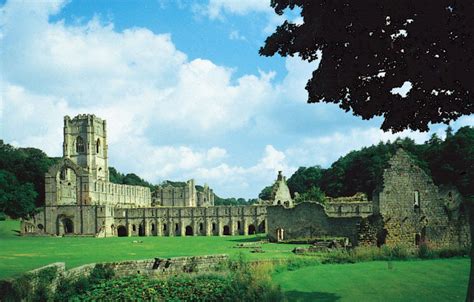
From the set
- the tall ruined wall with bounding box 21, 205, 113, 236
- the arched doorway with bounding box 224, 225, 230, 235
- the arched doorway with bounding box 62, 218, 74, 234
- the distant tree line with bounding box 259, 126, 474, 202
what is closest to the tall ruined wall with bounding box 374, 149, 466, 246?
the distant tree line with bounding box 259, 126, 474, 202

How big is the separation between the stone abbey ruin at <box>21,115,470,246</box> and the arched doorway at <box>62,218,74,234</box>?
14 centimetres

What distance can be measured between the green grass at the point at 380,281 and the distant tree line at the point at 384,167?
8.13m

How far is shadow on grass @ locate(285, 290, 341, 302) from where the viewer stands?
15324mm

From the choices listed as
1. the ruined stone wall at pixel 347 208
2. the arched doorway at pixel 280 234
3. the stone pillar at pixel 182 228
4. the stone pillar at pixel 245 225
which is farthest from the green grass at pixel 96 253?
the stone pillar at pixel 245 225

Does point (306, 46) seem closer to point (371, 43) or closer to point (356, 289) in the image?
point (371, 43)

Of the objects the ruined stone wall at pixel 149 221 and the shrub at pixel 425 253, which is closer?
the shrub at pixel 425 253

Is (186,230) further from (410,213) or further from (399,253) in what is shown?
(399,253)

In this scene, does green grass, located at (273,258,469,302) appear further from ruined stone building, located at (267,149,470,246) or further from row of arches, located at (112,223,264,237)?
row of arches, located at (112,223,264,237)

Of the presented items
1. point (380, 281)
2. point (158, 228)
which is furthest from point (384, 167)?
point (158, 228)

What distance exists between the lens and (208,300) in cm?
1727

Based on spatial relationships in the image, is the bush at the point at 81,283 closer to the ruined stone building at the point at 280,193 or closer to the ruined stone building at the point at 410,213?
the ruined stone building at the point at 410,213

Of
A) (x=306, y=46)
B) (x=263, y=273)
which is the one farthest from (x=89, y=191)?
(x=306, y=46)

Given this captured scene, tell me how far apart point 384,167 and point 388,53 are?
17.9 metres

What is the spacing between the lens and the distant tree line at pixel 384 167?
51656mm
